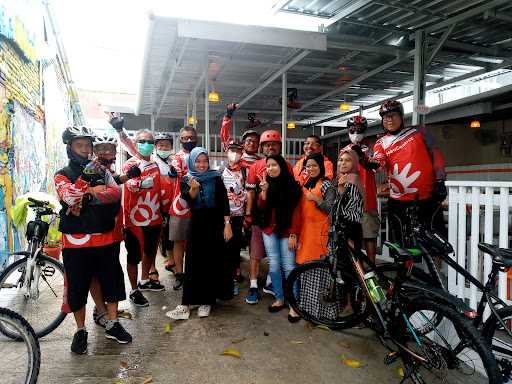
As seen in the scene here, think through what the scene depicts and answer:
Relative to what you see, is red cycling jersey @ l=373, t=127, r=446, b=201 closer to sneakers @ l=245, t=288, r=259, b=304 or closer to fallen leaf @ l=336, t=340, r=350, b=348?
fallen leaf @ l=336, t=340, r=350, b=348

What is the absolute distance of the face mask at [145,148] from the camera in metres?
4.09

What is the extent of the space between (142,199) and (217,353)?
6.23 feet

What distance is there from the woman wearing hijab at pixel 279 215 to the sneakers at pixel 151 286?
154cm

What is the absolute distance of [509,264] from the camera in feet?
6.94

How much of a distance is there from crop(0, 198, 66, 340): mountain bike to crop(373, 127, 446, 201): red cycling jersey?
3279 millimetres

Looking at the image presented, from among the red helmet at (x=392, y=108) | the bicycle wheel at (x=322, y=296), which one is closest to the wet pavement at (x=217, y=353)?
the bicycle wheel at (x=322, y=296)

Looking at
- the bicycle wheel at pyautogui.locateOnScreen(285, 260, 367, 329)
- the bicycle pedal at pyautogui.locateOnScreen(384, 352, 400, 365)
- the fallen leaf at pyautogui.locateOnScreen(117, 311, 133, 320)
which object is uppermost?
the bicycle wheel at pyautogui.locateOnScreen(285, 260, 367, 329)

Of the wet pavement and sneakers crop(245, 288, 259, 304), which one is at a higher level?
sneakers crop(245, 288, 259, 304)

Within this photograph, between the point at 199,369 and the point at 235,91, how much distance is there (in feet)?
27.5

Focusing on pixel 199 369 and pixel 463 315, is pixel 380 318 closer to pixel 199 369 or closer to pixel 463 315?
pixel 463 315

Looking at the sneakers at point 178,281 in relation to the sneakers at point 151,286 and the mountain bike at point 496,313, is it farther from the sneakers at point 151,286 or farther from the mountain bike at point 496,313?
the mountain bike at point 496,313

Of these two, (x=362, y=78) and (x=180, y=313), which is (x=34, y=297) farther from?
(x=362, y=78)

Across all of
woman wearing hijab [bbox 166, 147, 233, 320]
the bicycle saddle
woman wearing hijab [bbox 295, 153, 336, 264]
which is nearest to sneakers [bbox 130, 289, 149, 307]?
woman wearing hijab [bbox 166, 147, 233, 320]

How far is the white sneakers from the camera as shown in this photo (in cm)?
362
